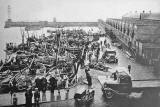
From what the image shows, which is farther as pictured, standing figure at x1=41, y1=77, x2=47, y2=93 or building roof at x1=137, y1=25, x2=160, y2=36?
building roof at x1=137, y1=25, x2=160, y2=36

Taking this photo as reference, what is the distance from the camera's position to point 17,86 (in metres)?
5.32

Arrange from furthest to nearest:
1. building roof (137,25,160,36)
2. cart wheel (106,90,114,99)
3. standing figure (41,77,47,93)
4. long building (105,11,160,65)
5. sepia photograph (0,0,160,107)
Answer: building roof (137,25,160,36), long building (105,11,160,65), standing figure (41,77,47,93), cart wheel (106,90,114,99), sepia photograph (0,0,160,107)

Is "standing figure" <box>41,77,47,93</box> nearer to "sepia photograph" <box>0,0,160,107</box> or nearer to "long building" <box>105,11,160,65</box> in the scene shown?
"sepia photograph" <box>0,0,160,107</box>

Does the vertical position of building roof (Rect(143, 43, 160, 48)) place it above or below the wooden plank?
above

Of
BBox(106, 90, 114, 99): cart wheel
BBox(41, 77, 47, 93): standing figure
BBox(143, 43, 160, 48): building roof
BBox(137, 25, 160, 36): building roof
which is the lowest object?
BBox(106, 90, 114, 99): cart wheel

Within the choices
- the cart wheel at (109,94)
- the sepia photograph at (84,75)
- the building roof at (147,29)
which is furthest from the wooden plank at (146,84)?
the building roof at (147,29)

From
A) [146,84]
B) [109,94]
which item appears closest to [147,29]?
[146,84]

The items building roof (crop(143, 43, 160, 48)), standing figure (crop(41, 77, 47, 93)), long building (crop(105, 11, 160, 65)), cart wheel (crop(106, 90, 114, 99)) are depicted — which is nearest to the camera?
cart wheel (crop(106, 90, 114, 99))

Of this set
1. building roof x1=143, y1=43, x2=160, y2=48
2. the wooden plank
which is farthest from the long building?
the wooden plank

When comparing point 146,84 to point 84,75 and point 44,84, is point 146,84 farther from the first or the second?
point 44,84

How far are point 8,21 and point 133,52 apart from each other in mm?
3958

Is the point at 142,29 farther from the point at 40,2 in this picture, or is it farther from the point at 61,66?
the point at 40,2

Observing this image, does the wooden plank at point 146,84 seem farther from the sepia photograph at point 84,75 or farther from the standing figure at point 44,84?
the standing figure at point 44,84

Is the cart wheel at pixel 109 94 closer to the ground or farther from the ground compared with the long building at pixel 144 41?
closer to the ground
